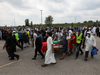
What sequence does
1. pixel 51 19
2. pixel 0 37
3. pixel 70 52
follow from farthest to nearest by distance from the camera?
1. pixel 51 19
2. pixel 0 37
3. pixel 70 52

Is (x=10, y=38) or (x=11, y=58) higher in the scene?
(x=10, y=38)

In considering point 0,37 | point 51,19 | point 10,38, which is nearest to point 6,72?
point 10,38

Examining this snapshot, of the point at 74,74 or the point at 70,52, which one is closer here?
the point at 74,74

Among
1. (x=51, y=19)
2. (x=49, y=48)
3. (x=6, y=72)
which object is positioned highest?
(x=51, y=19)

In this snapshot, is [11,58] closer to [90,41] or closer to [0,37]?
[90,41]

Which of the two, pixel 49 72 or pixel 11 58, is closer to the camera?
pixel 49 72

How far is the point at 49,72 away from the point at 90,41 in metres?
3.12

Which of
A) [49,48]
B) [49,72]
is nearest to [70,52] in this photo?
[49,48]

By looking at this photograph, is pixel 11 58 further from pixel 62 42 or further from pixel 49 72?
pixel 62 42

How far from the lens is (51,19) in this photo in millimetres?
78750

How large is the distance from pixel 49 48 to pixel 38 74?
4.64 ft

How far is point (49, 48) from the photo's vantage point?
15.4 feet

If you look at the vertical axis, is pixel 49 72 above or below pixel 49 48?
below

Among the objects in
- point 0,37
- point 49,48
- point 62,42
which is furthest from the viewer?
point 0,37
